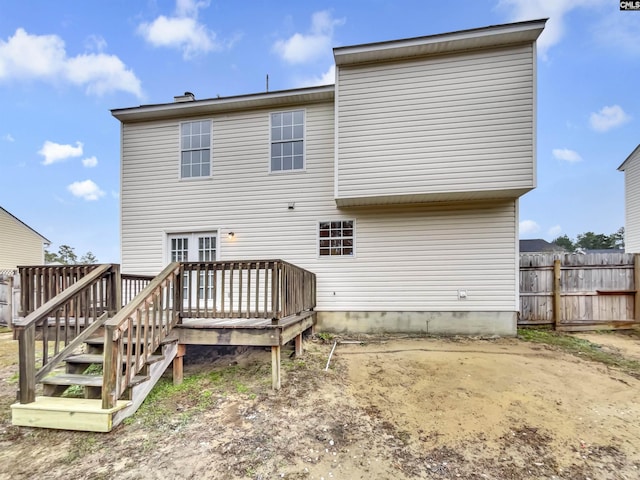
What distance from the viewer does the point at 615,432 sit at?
2.97 metres

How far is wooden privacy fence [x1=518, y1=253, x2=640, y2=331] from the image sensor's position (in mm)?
7062

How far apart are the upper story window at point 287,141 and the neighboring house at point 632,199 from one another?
50.7 feet

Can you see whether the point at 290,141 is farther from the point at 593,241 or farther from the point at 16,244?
the point at 593,241

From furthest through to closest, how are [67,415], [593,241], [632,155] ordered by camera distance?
[593,241], [632,155], [67,415]

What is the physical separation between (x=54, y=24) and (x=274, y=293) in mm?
15209

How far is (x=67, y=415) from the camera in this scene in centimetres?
294

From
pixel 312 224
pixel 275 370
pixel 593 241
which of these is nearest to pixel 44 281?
pixel 275 370

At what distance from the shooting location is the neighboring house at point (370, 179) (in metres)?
5.93

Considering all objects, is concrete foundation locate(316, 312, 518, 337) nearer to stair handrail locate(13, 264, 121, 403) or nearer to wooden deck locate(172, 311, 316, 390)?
wooden deck locate(172, 311, 316, 390)

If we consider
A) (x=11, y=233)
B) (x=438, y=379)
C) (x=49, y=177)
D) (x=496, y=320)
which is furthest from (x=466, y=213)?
(x=49, y=177)

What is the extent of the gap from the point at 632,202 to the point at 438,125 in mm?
13927

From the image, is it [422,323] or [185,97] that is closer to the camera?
[422,323]

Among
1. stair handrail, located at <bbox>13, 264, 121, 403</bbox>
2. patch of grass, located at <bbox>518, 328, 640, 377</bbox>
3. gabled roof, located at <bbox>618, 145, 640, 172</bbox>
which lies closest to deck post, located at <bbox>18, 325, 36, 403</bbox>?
stair handrail, located at <bbox>13, 264, 121, 403</bbox>

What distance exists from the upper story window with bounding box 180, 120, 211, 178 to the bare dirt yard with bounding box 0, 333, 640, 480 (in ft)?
16.7
